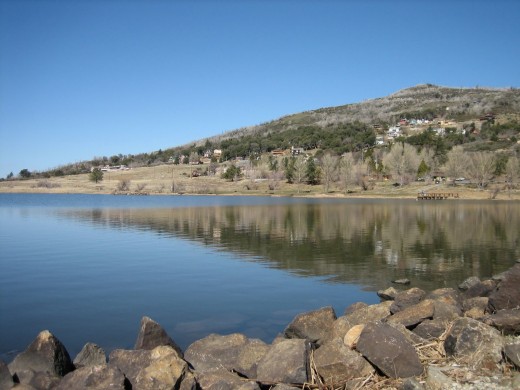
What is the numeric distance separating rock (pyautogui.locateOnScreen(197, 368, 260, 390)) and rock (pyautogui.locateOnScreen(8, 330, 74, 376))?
2.93m

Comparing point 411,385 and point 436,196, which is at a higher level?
point 411,385

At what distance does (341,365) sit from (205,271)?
15938 millimetres

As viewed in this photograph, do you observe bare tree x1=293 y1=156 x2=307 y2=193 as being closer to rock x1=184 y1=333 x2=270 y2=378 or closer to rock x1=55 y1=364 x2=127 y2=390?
rock x1=184 y1=333 x2=270 y2=378

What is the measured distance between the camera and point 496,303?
13.1 m

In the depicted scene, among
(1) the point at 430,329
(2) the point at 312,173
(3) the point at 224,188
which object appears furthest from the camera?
(3) the point at 224,188

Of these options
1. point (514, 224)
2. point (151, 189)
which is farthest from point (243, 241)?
point (151, 189)

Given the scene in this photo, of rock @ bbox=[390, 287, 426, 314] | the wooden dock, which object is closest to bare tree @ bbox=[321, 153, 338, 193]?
the wooden dock

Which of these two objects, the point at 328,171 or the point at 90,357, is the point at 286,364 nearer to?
the point at 90,357

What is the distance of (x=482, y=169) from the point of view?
382 feet

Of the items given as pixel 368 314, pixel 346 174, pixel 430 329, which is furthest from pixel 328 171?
pixel 430 329

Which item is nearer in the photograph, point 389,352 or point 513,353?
point 513,353

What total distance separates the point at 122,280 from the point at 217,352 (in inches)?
470

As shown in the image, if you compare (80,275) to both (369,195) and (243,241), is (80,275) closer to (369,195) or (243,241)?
(243,241)

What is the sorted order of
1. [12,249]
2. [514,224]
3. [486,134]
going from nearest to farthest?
[12,249], [514,224], [486,134]
